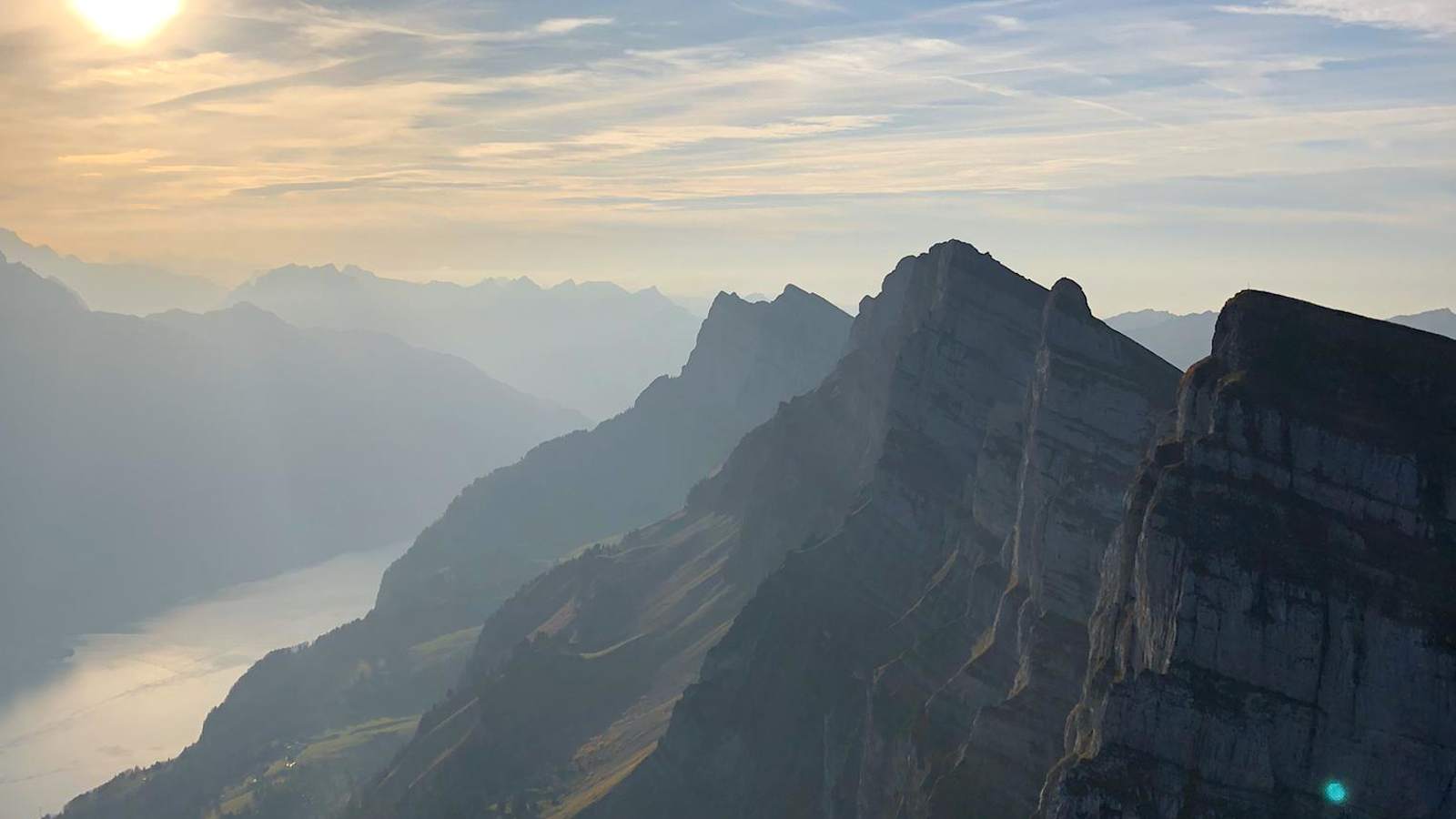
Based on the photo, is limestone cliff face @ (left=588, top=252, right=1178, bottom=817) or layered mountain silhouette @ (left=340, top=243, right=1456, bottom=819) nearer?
layered mountain silhouette @ (left=340, top=243, right=1456, bottom=819)

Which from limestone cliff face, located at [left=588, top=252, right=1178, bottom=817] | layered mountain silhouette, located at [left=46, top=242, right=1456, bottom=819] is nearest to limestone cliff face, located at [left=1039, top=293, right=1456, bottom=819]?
layered mountain silhouette, located at [left=46, top=242, right=1456, bottom=819]

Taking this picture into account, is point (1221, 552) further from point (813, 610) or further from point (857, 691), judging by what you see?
point (813, 610)

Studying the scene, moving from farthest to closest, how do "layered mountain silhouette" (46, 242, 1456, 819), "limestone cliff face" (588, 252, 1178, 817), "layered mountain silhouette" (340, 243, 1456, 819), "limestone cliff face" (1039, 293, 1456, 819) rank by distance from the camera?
"limestone cliff face" (588, 252, 1178, 817) → "layered mountain silhouette" (340, 243, 1456, 819) → "layered mountain silhouette" (46, 242, 1456, 819) → "limestone cliff face" (1039, 293, 1456, 819)

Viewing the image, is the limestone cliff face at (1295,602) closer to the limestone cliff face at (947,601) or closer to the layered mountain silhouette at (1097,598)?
the layered mountain silhouette at (1097,598)

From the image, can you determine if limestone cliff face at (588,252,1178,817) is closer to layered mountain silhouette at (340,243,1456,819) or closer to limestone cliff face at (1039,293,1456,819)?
layered mountain silhouette at (340,243,1456,819)

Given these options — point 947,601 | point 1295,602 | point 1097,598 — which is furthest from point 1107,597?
point 947,601

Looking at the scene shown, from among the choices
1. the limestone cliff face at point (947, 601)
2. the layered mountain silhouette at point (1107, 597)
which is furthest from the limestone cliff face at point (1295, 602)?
the limestone cliff face at point (947, 601)
